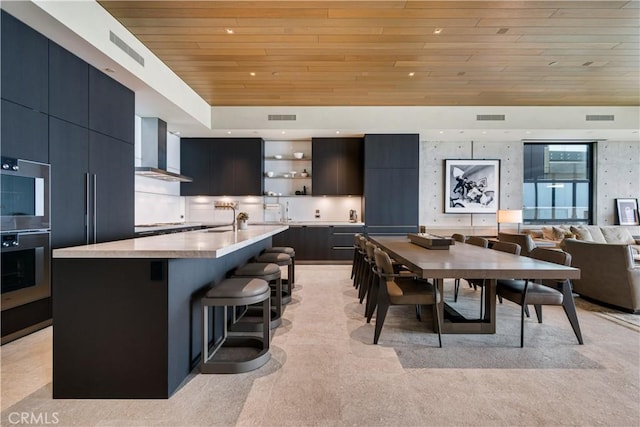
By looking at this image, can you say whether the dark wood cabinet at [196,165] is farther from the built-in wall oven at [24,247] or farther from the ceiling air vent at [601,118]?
the ceiling air vent at [601,118]

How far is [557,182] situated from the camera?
7379 mm

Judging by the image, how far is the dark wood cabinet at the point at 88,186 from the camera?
9.99 feet

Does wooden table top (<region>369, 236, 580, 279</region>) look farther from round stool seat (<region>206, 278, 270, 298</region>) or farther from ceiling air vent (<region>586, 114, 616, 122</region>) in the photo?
ceiling air vent (<region>586, 114, 616, 122</region>)

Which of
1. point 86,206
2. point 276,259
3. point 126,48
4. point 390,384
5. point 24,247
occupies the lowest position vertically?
point 390,384

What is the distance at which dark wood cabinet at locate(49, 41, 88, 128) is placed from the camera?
2973 mm

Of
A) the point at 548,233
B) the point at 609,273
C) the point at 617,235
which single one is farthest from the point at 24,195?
the point at 617,235

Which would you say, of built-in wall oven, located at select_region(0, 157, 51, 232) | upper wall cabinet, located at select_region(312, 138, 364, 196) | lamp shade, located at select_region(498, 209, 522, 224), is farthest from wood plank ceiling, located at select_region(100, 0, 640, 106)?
lamp shade, located at select_region(498, 209, 522, 224)

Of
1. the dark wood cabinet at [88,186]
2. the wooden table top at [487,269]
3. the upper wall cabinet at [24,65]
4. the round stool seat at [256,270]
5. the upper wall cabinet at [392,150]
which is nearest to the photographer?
the wooden table top at [487,269]

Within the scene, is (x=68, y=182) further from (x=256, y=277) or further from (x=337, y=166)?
(x=337, y=166)

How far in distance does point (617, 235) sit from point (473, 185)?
2867mm

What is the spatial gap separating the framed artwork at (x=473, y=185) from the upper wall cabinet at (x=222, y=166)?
442 centimetres

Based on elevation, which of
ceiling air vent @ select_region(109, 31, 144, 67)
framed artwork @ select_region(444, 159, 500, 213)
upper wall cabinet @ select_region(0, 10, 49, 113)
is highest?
ceiling air vent @ select_region(109, 31, 144, 67)

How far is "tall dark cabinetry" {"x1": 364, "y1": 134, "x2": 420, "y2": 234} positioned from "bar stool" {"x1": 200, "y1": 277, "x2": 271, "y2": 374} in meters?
4.31

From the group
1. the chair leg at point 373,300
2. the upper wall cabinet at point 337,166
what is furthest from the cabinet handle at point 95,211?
the upper wall cabinet at point 337,166
